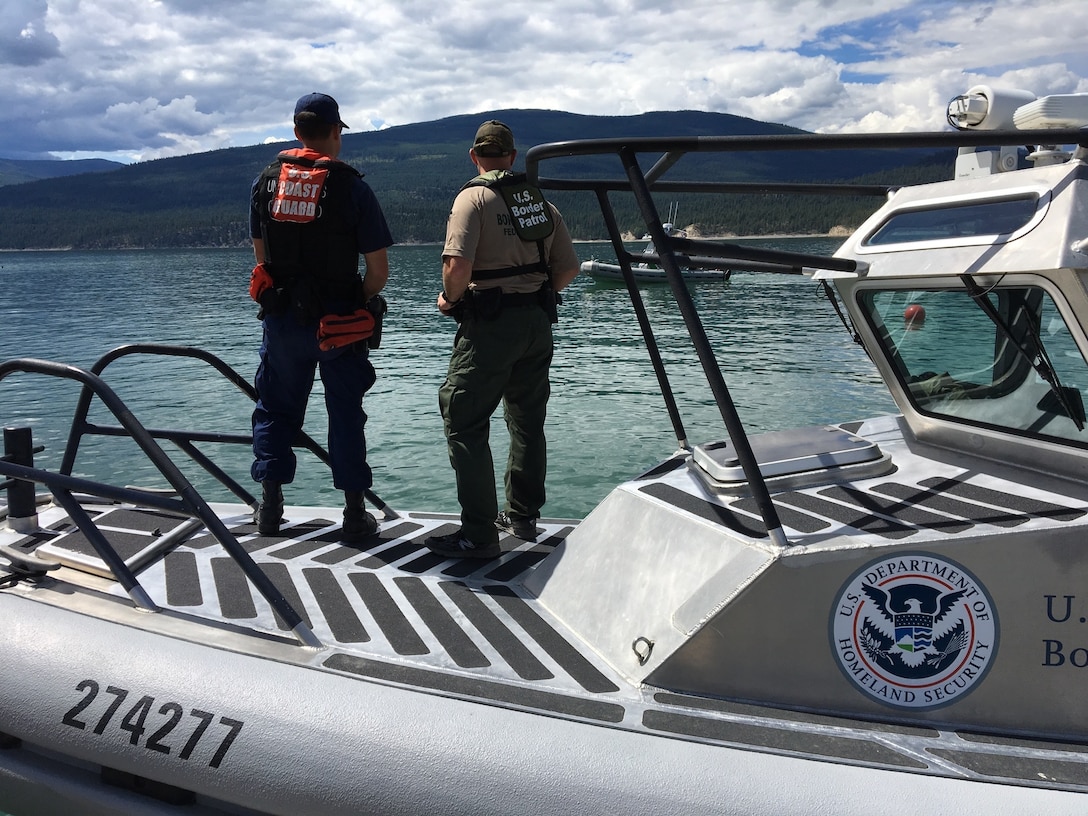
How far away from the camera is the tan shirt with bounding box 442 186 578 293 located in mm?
3521

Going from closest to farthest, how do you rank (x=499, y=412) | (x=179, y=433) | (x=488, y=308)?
(x=488, y=308) → (x=179, y=433) → (x=499, y=412)

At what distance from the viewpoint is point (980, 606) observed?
2.41 m

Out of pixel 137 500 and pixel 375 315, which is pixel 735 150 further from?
pixel 137 500

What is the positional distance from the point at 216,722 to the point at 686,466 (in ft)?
5.88

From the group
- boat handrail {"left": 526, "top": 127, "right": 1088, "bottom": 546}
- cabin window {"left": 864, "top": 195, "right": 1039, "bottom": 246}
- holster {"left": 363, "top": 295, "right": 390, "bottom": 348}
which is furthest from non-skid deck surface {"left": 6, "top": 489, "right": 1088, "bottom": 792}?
holster {"left": 363, "top": 295, "right": 390, "bottom": 348}

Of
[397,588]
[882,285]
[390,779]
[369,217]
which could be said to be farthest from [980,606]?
[369,217]

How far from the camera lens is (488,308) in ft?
11.8

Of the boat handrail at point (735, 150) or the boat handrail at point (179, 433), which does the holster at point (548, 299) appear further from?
the boat handrail at point (179, 433)

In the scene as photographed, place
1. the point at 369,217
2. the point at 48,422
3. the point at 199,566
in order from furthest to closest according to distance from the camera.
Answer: the point at 48,422 < the point at 369,217 < the point at 199,566

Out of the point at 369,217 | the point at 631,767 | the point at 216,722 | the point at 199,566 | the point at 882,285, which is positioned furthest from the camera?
the point at 369,217

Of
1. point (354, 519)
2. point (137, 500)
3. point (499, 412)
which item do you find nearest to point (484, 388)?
point (354, 519)

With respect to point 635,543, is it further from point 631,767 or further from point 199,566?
point 199,566

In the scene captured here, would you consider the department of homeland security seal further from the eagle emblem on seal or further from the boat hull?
the boat hull

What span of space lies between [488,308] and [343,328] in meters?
0.64
